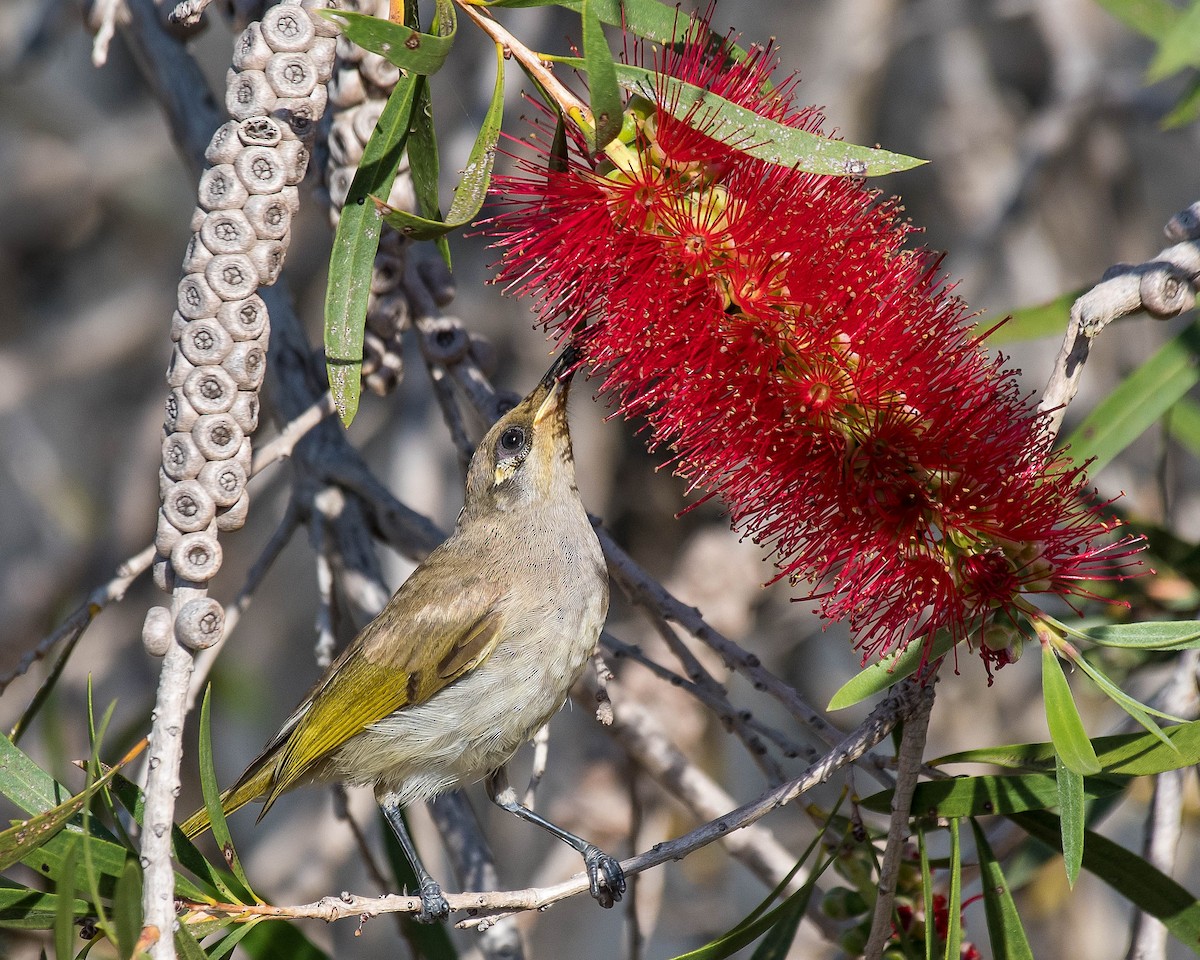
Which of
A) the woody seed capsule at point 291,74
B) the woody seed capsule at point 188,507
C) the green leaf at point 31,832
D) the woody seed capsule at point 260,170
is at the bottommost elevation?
the green leaf at point 31,832

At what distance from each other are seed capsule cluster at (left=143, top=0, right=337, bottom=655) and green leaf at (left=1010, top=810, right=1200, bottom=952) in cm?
131

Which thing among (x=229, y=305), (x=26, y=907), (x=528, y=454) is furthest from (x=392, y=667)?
(x=229, y=305)

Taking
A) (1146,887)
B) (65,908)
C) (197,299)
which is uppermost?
(197,299)

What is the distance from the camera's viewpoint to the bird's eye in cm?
254

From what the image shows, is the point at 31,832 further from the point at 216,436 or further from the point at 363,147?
the point at 363,147

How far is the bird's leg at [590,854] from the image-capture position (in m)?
2.14

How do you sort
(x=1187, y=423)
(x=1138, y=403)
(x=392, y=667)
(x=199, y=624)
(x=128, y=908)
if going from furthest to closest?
(x=1187, y=423) → (x=392, y=667) → (x=1138, y=403) → (x=199, y=624) → (x=128, y=908)

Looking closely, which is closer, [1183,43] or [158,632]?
[158,632]

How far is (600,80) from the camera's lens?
1.41 m

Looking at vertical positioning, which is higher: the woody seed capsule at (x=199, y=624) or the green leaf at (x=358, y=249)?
the green leaf at (x=358, y=249)

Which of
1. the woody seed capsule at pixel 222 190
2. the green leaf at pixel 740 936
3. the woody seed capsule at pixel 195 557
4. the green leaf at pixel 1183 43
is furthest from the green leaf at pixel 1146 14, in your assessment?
the woody seed capsule at pixel 195 557

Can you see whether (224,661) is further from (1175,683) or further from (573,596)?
(1175,683)

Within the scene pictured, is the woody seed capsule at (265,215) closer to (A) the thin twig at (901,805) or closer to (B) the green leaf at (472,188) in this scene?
(B) the green leaf at (472,188)

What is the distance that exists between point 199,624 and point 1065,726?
1.02 m
